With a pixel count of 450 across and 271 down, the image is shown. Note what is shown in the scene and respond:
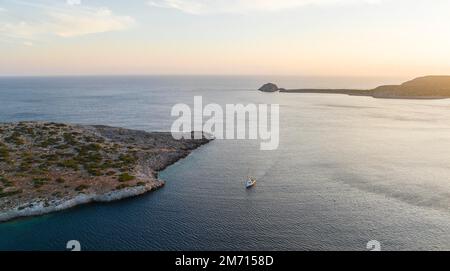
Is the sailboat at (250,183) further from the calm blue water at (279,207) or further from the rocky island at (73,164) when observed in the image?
the rocky island at (73,164)

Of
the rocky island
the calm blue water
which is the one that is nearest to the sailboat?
the calm blue water

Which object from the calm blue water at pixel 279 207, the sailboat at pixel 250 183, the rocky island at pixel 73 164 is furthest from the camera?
the sailboat at pixel 250 183

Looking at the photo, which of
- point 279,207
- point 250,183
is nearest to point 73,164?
point 250,183

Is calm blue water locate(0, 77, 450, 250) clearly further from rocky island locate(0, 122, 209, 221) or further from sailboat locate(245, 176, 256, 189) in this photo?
rocky island locate(0, 122, 209, 221)

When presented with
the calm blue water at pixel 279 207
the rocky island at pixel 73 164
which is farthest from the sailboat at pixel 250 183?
the rocky island at pixel 73 164

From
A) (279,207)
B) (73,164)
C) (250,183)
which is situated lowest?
(279,207)

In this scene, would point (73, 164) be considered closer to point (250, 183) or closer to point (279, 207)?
point (250, 183)
